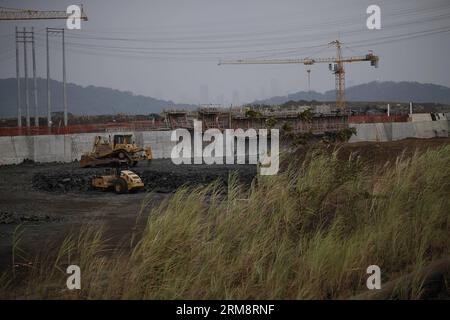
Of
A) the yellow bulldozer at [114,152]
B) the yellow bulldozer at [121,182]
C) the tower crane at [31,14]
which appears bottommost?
the yellow bulldozer at [121,182]

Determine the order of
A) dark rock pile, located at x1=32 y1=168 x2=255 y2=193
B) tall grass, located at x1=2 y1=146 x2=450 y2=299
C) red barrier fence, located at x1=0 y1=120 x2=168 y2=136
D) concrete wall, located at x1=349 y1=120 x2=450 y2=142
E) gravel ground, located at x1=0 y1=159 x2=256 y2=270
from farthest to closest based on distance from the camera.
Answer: concrete wall, located at x1=349 y1=120 x2=450 y2=142, red barrier fence, located at x1=0 y1=120 x2=168 y2=136, dark rock pile, located at x1=32 y1=168 x2=255 y2=193, gravel ground, located at x1=0 y1=159 x2=256 y2=270, tall grass, located at x1=2 y1=146 x2=450 y2=299

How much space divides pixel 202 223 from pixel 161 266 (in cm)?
146

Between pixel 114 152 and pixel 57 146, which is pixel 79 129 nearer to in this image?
pixel 57 146

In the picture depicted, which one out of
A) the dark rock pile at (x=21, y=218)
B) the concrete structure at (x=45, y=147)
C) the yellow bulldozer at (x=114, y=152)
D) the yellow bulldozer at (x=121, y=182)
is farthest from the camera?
the concrete structure at (x=45, y=147)

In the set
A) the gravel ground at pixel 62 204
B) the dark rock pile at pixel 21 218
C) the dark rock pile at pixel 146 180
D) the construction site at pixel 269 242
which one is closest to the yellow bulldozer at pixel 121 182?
the gravel ground at pixel 62 204

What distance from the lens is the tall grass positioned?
20.7ft

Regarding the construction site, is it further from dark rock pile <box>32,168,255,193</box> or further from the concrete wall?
the concrete wall

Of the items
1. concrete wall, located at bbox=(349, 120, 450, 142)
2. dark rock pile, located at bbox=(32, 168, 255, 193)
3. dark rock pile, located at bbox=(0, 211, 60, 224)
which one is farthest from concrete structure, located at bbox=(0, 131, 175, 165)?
concrete wall, located at bbox=(349, 120, 450, 142)

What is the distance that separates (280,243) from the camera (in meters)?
7.61

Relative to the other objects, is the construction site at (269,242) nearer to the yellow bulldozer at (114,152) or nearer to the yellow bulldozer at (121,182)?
the yellow bulldozer at (121,182)

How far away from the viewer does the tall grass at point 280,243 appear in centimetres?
631

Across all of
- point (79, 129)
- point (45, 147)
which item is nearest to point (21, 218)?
point (45, 147)

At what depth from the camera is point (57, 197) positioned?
73.1 feet

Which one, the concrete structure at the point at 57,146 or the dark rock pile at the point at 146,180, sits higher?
the concrete structure at the point at 57,146
